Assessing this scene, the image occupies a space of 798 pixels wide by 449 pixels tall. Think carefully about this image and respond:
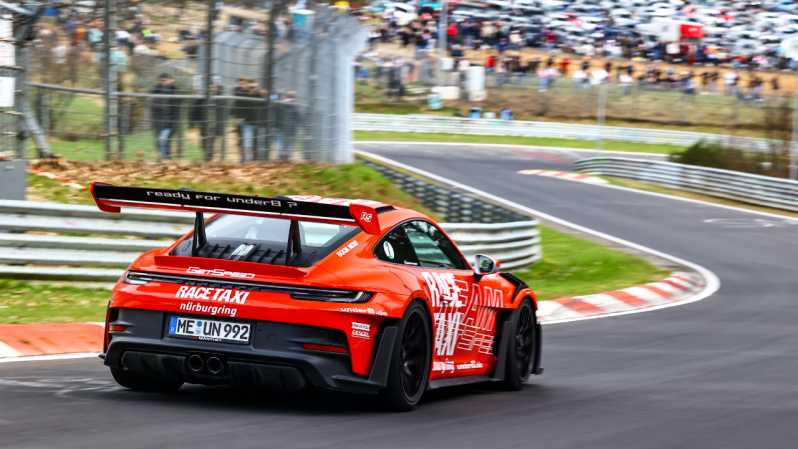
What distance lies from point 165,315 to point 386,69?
4416 cm

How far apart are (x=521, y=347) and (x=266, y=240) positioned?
2556mm

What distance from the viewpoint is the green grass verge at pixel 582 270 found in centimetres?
1703

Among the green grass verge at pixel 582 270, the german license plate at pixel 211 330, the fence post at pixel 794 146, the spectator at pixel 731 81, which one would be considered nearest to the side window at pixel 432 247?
the german license plate at pixel 211 330

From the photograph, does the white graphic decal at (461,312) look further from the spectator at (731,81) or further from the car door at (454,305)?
the spectator at (731,81)

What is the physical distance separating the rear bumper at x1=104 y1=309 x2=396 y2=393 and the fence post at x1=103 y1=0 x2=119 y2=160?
1213 centimetres

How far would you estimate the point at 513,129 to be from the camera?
53719 mm

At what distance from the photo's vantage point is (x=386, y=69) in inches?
1978

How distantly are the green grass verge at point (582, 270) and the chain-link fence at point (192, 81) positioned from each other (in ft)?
14.0

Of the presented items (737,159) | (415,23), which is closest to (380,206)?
(737,159)

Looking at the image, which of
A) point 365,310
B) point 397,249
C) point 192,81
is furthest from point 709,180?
point 365,310

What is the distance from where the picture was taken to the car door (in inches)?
291

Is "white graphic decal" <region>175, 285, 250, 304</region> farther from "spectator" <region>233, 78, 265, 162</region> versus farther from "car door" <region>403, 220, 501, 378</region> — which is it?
"spectator" <region>233, 78, 265, 162</region>

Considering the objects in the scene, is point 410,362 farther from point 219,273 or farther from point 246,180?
point 246,180

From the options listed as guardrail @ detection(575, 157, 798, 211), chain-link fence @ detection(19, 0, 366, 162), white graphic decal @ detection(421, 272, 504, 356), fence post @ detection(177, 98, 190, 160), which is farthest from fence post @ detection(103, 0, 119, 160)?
guardrail @ detection(575, 157, 798, 211)
